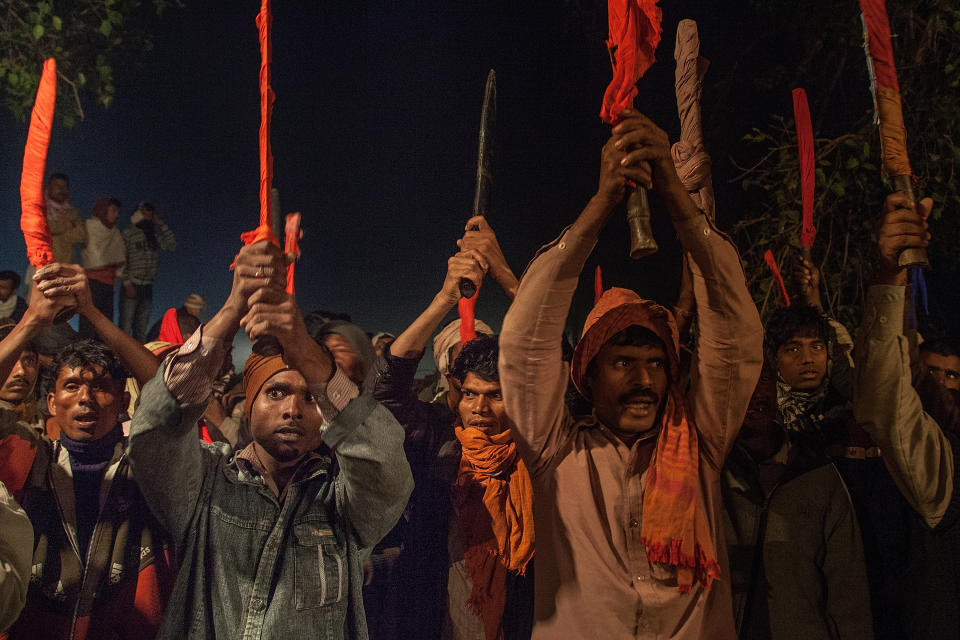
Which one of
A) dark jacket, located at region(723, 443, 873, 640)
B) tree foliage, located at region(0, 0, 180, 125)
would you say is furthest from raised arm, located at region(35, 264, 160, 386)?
tree foliage, located at region(0, 0, 180, 125)

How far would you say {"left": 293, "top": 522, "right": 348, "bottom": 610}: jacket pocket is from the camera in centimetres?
220

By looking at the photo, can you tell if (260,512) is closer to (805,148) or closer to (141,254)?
(805,148)

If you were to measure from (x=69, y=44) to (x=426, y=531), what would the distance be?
4.59 meters

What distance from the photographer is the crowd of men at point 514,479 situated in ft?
6.85

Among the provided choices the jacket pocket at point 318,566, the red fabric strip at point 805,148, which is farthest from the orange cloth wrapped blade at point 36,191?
the red fabric strip at point 805,148

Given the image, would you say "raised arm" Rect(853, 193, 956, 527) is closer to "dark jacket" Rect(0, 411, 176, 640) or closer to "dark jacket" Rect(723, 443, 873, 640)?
"dark jacket" Rect(723, 443, 873, 640)

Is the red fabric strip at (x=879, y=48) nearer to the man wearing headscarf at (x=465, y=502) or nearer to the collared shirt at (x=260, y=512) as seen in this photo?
the man wearing headscarf at (x=465, y=502)

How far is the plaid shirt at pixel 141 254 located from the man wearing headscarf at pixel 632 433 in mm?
4714

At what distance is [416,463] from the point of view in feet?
9.46

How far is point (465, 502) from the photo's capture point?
277 centimetres

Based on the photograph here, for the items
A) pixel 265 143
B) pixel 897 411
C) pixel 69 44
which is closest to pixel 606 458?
pixel 897 411

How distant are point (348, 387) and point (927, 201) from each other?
1849 millimetres

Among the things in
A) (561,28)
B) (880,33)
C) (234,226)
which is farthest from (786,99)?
(234,226)

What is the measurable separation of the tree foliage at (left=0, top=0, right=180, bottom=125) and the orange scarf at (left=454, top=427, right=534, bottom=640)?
3374 millimetres
